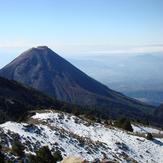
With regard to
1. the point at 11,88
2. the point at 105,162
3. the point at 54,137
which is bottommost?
the point at 11,88

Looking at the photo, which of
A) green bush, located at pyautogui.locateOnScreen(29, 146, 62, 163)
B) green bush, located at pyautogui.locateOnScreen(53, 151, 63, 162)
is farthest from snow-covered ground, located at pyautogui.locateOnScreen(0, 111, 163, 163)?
green bush, located at pyautogui.locateOnScreen(29, 146, 62, 163)

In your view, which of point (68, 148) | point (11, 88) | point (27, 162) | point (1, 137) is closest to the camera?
point (27, 162)

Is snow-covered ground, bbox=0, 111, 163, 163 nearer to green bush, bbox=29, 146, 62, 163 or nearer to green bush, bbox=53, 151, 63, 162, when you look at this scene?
green bush, bbox=53, 151, 63, 162

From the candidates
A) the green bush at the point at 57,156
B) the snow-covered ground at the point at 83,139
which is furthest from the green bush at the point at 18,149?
the green bush at the point at 57,156

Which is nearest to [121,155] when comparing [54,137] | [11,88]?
[54,137]

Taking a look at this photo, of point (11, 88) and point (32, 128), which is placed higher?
point (32, 128)

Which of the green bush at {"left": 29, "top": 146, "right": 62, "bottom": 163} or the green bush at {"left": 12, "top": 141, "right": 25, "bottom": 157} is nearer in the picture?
the green bush at {"left": 29, "top": 146, "right": 62, "bottom": 163}

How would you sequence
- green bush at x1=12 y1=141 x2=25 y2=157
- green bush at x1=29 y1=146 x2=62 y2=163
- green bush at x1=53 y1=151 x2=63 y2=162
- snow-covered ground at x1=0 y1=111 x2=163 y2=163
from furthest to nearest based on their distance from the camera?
snow-covered ground at x1=0 y1=111 x2=163 y2=163
green bush at x1=53 y1=151 x2=63 y2=162
green bush at x1=12 y1=141 x2=25 y2=157
green bush at x1=29 y1=146 x2=62 y2=163

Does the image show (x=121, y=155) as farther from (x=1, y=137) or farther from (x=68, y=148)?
(x=1, y=137)

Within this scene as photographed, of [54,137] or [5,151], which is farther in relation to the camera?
[54,137]
